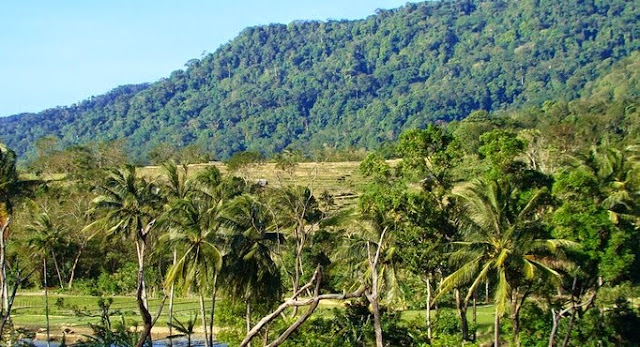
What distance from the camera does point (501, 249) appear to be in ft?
93.0

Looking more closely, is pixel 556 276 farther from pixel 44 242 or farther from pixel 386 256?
pixel 44 242

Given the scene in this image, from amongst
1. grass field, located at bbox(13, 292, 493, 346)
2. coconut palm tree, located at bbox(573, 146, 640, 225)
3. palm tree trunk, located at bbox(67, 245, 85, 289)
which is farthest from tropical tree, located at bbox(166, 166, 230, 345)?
palm tree trunk, located at bbox(67, 245, 85, 289)

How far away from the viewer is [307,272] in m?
50.2

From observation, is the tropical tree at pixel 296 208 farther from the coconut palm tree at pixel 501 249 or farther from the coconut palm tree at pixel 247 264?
the coconut palm tree at pixel 501 249

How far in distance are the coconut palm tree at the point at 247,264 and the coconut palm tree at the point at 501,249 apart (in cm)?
892

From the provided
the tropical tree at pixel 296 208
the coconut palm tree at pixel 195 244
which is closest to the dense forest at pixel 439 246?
the coconut palm tree at pixel 195 244

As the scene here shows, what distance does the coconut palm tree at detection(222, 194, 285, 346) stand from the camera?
108ft

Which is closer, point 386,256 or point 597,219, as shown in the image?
point 597,219

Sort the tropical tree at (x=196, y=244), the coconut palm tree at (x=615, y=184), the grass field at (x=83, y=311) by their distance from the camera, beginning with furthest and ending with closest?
1. the grass field at (x=83, y=311)
2. the coconut palm tree at (x=615, y=184)
3. the tropical tree at (x=196, y=244)

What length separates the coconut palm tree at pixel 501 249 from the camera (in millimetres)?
27969

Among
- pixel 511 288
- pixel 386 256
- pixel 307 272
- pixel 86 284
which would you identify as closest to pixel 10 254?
pixel 86 284

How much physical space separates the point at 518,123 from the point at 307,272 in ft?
249

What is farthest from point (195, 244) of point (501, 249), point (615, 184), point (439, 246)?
point (615, 184)

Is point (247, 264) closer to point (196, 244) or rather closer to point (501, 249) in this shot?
point (196, 244)
